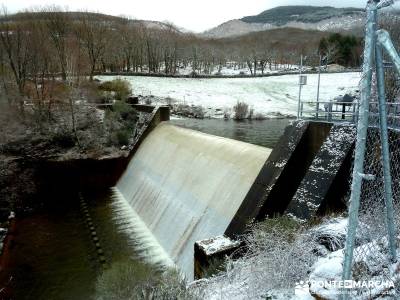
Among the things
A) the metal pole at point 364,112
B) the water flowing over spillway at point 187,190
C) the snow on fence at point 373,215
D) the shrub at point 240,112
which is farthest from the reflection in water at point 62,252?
the shrub at point 240,112

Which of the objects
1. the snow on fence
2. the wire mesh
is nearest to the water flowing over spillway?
the wire mesh

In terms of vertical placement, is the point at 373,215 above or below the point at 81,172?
above

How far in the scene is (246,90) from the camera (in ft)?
194

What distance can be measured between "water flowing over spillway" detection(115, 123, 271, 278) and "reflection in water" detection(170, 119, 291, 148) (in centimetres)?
776

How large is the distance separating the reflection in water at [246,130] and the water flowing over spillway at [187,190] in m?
7.76

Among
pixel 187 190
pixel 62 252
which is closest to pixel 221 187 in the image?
pixel 187 190

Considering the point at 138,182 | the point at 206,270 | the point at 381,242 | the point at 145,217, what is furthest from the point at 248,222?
the point at 138,182

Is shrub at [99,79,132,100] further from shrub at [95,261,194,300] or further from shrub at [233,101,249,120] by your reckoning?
shrub at [95,261,194,300]

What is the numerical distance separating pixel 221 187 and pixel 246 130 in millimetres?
18542

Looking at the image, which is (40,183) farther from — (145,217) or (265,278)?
(265,278)

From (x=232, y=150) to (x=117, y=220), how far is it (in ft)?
22.0

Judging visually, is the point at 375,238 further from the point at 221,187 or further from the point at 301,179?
the point at 221,187

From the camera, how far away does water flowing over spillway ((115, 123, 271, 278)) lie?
1170 cm

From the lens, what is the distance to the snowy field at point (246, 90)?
4625 centimetres
